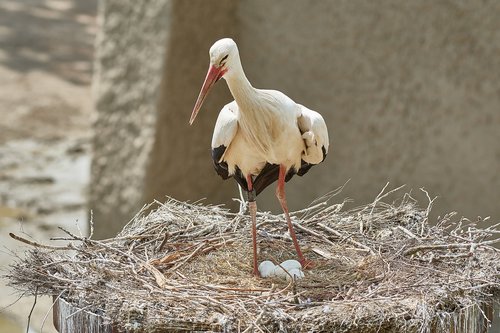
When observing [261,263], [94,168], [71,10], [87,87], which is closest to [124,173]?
[94,168]

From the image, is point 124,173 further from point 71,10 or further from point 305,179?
point 71,10

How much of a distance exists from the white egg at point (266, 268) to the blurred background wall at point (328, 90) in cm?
191

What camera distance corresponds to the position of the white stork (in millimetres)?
3215

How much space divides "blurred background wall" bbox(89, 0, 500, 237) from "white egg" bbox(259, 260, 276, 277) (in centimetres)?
191

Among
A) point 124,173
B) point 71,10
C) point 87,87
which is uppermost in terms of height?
point 71,10

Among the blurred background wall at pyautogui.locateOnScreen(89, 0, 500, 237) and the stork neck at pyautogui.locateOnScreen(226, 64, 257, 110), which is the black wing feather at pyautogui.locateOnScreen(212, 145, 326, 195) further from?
the blurred background wall at pyautogui.locateOnScreen(89, 0, 500, 237)

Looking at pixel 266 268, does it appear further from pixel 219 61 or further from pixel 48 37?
pixel 48 37

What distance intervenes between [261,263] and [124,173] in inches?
79.7

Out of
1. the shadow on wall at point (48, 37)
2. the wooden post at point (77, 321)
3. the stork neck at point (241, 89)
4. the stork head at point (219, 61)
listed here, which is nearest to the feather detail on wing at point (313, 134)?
the stork neck at point (241, 89)

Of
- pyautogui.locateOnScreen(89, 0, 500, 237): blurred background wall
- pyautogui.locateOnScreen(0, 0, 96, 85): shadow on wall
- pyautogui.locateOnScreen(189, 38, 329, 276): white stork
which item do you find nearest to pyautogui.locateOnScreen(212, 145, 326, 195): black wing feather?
pyautogui.locateOnScreen(189, 38, 329, 276): white stork

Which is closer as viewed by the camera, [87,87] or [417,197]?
[417,197]

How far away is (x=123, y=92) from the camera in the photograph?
534 cm

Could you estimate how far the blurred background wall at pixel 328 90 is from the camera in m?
5.11

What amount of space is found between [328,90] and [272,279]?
2.22 metres
